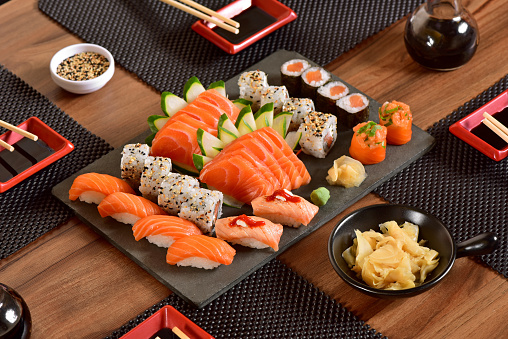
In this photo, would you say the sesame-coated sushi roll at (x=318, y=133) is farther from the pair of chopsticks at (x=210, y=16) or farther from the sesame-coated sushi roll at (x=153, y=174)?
the pair of chopsticks at (x=210, y=16)

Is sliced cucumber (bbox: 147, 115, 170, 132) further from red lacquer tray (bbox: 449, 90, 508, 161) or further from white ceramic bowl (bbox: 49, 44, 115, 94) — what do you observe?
red lacquer tray (bbox: 449, 90, 508, 161)

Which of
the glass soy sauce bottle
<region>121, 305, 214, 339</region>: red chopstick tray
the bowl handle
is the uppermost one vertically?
the glass soy sauce bottle

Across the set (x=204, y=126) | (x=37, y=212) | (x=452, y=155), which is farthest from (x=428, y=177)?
(x=37, y=212)

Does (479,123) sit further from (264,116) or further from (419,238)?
(264,116)

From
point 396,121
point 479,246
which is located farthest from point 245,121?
point 479,246

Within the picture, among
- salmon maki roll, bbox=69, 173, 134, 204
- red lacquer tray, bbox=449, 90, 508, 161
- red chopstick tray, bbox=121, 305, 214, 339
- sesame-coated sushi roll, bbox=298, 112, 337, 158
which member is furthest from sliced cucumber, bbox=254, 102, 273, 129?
red chopstick tray, bbox=121, 305, 214, 339

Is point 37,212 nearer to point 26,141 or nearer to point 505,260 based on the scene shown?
point 26,141
